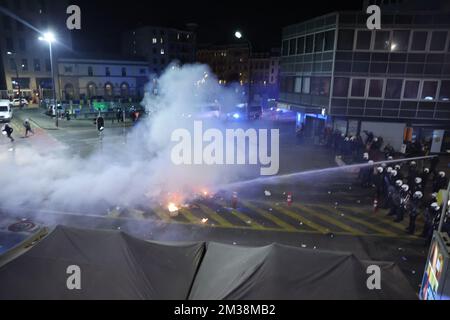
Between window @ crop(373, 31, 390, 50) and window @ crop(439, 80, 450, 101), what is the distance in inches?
159

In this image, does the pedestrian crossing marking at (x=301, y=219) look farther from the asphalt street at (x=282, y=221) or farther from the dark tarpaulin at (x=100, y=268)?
the dark tarpaulin at (x=100, y=268)

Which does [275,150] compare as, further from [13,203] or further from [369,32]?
[13,203]

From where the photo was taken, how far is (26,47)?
47000 mm

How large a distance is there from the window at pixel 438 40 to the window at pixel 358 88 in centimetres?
423

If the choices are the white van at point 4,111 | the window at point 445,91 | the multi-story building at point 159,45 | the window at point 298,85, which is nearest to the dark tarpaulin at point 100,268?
the window at point 445,91

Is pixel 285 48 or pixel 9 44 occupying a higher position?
pixel 9 44

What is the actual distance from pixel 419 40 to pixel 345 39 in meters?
4.28

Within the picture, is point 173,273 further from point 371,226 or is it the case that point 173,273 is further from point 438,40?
point 438,40

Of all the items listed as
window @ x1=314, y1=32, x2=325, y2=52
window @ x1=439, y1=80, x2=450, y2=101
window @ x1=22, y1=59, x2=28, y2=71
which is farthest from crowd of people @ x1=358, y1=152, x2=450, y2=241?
window @ x1=22, y1=59, x2=28, y2=71

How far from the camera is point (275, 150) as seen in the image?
68.8ft

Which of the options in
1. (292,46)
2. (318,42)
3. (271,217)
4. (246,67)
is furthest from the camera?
(246,67)

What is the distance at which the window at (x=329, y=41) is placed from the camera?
67.8 ft

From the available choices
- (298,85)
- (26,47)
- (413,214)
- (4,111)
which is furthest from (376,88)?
(26,47)

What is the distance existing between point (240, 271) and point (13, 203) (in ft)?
32.3
